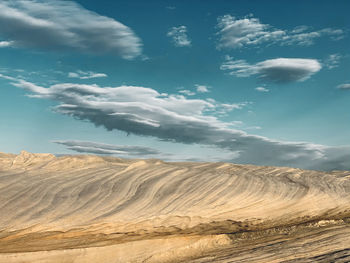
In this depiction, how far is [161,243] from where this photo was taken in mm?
5172

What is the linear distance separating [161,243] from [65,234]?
1.51 m

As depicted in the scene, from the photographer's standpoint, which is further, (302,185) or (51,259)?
(302,185)

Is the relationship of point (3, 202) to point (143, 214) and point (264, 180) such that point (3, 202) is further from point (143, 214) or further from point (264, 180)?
point (264, 180)

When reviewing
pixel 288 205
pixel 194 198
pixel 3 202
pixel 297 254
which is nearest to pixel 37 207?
pixel 3 202

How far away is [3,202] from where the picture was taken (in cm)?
464

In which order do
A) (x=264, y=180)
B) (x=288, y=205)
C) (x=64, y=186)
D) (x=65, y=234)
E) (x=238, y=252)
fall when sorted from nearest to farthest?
(x=65, y=234)
(x=238, y=252)
(x=64, y=186)
(x=288, y=205)
(x=264, y=180)

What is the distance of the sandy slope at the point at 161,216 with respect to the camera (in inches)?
175

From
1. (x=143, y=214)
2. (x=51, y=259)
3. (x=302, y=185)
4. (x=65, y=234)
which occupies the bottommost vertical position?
(x=51, y=259)

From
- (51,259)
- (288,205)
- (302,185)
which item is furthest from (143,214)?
(302,185)

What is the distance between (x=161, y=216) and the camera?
4.69 meters

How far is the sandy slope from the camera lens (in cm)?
444

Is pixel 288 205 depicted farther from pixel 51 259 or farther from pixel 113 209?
pixel 51 259

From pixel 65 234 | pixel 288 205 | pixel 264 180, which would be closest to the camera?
pixel 65 234

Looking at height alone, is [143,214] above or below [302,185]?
below
